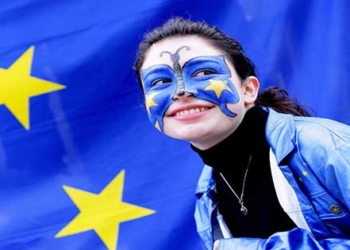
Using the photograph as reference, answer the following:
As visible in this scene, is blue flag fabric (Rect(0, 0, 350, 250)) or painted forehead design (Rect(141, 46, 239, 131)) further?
blue flag fabric (Rect(0, 0, 350, 250))

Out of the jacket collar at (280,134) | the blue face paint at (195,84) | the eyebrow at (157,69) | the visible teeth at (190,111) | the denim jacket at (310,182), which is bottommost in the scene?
the denim jacket at (310,182)

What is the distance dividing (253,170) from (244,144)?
4 cm

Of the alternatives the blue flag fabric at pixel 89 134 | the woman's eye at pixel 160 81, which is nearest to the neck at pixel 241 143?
the woman's eye at pixel 160 81

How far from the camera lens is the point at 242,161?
1.03 metres

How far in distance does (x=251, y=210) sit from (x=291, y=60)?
0.56 m

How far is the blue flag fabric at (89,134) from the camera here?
1542 mm

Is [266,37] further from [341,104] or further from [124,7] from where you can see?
[124,7]

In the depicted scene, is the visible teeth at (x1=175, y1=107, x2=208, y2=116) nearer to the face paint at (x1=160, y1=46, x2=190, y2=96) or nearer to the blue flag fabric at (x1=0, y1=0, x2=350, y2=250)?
the face paint at (x1=160, y1=46, x2=190, y2=96)

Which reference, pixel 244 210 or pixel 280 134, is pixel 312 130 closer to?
pixel 280 134

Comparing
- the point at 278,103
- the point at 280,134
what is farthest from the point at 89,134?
the point at 280,134

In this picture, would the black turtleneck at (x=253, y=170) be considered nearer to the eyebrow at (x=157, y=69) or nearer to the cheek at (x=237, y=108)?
the cheek at (x=237, y=108)

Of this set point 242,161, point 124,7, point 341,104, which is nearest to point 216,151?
point 242,161

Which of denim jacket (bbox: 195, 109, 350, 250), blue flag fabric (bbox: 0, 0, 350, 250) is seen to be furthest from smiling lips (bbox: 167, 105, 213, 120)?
blue flag fabric (bbox: 0, 0, 350, 250)

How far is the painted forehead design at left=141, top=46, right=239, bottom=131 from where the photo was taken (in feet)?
3.17
